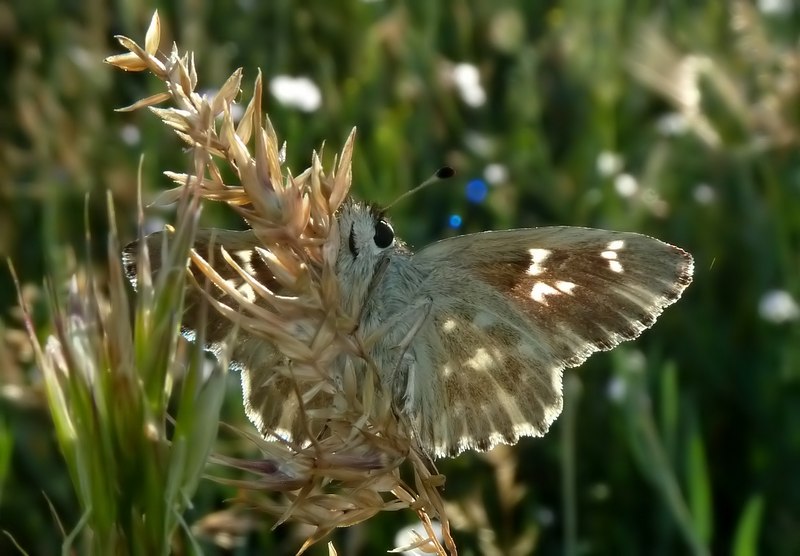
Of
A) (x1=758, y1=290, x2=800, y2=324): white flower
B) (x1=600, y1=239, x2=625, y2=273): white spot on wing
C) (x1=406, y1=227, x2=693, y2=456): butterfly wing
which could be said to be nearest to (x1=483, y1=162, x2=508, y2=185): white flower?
(x1=758, y1=290, x2=800, y2=324): white flower

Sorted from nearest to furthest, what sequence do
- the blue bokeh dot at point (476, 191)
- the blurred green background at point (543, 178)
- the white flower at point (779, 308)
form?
1. the blurred green background at point (543, 178)
2. the white flower at point (779, 308)
3. the blue bokeh dot at point (476, 191)

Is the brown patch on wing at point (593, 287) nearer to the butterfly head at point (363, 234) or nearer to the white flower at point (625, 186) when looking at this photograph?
the butterfly head at point (363, 234)

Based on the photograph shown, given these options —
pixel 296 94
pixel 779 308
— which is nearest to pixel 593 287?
pixel 779 308

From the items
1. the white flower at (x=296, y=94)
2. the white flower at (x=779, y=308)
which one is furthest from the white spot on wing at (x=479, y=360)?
the white flower at (x=296, y=94)

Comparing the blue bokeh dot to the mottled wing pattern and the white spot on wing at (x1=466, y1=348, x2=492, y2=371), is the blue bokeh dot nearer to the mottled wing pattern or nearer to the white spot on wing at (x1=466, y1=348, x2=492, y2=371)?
→ the white spot on wing at (x1=466, y1=348, x2=492, y2=371)

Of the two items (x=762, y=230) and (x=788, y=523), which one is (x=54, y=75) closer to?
(x=762, y=230)

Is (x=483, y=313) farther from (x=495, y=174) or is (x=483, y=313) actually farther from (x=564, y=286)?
(x=495, y=174)
